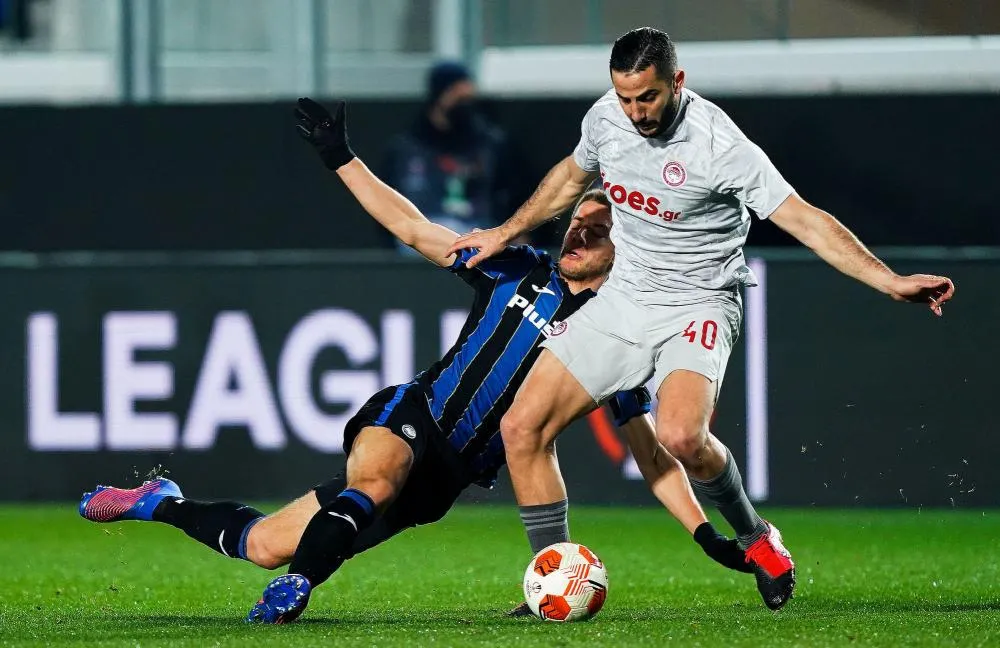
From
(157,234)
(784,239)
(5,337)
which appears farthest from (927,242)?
(5,337)

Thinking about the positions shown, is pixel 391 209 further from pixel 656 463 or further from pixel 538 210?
pixel 656 463

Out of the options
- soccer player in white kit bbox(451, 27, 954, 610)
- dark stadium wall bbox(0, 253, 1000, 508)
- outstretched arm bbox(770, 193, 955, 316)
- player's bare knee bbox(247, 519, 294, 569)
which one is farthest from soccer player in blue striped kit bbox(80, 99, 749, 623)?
dark stadium wall bbox(0, 253, 1000, 508)

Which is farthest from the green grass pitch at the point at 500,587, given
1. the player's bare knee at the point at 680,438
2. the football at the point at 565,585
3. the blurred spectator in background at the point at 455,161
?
the blurred spectator in background at the point at 455,161

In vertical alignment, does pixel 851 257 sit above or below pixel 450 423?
above

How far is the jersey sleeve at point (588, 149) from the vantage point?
5.62 metres

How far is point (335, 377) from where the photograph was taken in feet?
28.6

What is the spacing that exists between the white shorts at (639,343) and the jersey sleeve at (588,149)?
0.44 meters

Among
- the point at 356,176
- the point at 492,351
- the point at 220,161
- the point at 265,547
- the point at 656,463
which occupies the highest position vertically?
the point at 356,176

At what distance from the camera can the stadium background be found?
856 centimetres

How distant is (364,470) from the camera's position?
5.44 m

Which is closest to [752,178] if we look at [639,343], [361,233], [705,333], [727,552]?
[705,333]

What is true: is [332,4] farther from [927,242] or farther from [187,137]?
[927,242]

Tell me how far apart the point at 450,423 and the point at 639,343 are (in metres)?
0.66

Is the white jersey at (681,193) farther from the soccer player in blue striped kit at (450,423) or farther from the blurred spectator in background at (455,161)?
the blurred spectator in background at (455,161)
